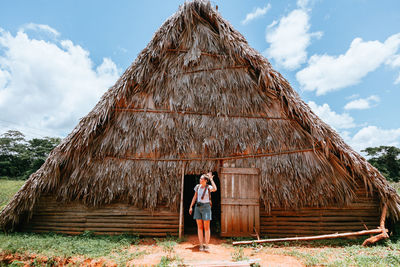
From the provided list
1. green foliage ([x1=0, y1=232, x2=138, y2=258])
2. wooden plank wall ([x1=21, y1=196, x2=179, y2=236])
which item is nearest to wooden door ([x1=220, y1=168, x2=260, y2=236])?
wooden plank wall ([x1=21, y1=196, x2=179, y2=236])

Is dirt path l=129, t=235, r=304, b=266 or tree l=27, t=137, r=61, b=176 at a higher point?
tree l=27, t=137, r=61, b=176

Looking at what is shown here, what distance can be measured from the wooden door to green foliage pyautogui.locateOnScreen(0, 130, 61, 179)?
23.2 m

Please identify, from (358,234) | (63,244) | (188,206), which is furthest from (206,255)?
(188,206)

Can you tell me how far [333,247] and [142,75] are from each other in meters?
5.88

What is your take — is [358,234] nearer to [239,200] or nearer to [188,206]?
[239,200]

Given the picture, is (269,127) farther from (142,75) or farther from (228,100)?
(142,75)

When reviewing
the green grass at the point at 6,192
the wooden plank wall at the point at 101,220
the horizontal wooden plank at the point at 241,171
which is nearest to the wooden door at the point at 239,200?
the horizontal wooden plank at the point at 241,171

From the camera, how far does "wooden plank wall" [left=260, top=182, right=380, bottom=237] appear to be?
4.77 metres

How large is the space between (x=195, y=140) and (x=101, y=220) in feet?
9.73

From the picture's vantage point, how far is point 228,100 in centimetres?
520

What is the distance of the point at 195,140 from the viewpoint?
4.99m

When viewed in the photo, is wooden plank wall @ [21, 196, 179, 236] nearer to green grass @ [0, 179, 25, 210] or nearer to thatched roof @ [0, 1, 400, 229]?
thatched roof @ [0, 1, 400, 229]

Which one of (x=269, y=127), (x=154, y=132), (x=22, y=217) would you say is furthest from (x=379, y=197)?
(x=22, y=217)

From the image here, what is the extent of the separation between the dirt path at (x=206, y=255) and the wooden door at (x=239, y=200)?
541 mm
